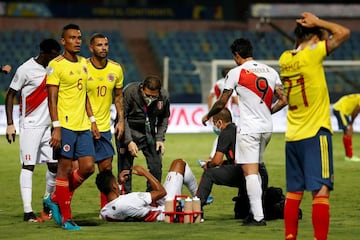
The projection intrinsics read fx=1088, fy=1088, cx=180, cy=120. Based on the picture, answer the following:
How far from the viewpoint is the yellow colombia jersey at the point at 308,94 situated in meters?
9.02

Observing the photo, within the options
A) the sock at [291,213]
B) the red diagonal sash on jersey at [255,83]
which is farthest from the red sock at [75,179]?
the sock at [291,213]

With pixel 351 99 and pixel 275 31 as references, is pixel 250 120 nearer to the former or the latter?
pixel 351 99

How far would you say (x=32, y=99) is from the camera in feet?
38.8

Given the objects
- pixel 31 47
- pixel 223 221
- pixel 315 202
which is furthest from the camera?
pixel 31 47

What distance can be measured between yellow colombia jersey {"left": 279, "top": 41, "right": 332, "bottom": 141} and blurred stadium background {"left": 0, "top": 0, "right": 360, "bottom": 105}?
26.7 meters

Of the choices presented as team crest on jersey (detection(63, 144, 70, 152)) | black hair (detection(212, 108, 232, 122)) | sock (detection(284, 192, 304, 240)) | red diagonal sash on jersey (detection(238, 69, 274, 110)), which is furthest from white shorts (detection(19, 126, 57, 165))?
sock (detection(284, 192, 304, 240))

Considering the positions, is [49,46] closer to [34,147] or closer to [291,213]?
A: [34,147]

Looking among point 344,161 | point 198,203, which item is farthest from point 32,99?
point 344,161

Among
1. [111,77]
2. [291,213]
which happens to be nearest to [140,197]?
[111,77]

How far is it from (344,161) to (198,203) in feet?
29.7

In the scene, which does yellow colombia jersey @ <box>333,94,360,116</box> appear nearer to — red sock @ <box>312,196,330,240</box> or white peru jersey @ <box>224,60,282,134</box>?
white peru jersey @ <box>224,60,282,134</box>

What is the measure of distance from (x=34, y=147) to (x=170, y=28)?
1114 inches

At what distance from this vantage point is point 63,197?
10.9 m

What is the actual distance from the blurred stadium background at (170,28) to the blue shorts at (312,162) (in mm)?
26736
